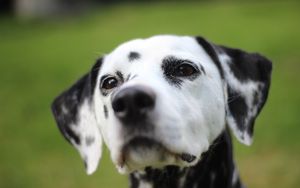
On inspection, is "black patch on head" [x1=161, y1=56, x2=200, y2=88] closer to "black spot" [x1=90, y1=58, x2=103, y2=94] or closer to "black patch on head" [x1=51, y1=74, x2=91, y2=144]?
"black spot" [x1=90, y1=58, x2=103, y2=94]

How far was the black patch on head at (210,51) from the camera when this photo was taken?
15.3 ft

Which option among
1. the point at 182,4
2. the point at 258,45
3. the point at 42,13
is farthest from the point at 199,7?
the point at 258,45

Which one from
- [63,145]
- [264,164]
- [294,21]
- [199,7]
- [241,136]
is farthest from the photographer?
[199,7]

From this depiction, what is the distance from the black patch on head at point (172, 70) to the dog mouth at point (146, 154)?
51 centimetres

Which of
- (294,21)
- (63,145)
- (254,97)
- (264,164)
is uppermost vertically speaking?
(254,97)

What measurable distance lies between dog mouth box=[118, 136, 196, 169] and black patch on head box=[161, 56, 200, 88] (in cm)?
51

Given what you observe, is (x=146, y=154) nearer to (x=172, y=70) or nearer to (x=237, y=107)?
(x=172, y=70)

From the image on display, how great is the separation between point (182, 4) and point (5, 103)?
16.0 metres

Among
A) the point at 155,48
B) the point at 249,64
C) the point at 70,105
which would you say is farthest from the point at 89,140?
the point at 249,64

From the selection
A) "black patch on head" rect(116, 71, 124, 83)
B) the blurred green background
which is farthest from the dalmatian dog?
the blurred green background

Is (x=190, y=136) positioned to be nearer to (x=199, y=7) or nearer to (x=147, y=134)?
(x=147, y=134)

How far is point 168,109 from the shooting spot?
390cm

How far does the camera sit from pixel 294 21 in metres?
18.9

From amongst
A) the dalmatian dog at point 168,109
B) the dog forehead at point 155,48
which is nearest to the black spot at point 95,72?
the dalmatian dog at point 168,109
